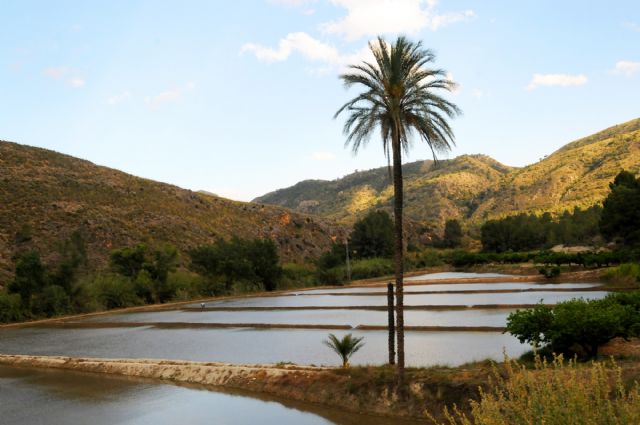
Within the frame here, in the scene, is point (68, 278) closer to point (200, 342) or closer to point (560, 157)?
point (200, 342)

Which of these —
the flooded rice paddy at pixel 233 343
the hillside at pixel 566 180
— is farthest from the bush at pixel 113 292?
the hillside at pixel 566 180

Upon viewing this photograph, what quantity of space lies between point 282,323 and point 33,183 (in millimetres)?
53536

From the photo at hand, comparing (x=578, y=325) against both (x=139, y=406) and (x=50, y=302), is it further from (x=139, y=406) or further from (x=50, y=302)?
(x=50, y=302)

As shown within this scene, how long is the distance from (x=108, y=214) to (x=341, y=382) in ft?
206

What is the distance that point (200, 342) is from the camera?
24703mm

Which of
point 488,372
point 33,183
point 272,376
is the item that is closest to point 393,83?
point 488,372

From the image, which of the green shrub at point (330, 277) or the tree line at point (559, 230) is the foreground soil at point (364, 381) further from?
the green shrub at point (330, 277)

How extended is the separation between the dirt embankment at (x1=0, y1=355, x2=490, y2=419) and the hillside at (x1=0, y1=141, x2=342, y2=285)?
127ft

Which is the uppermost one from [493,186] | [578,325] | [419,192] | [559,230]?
[493,186]

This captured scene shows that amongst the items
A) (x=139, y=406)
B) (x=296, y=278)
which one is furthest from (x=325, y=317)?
(x=296, y=278)

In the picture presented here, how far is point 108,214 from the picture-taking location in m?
69.9

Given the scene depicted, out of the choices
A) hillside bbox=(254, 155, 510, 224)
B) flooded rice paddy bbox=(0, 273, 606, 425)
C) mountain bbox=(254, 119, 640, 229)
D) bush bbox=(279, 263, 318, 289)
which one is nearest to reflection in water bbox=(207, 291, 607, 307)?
flooded rice paddy bbox=(0, 273, 606, 425)

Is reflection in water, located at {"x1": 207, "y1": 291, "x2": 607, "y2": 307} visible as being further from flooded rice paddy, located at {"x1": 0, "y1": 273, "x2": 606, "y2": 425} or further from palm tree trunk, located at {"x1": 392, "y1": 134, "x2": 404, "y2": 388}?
palm tree trunk, located at {"x1": 392, "y1": 134, "x2": 404, "y2": 388}

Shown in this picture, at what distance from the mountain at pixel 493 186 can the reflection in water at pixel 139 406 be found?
68.5 meters
